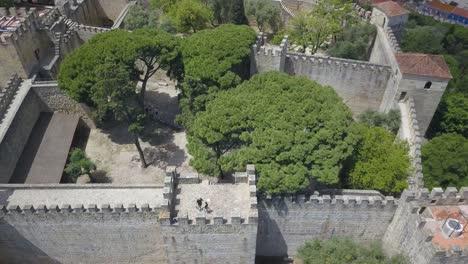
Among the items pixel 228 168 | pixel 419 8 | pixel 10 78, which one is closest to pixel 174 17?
pixel 10 78

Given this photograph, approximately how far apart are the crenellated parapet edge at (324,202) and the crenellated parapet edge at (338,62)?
567 inches

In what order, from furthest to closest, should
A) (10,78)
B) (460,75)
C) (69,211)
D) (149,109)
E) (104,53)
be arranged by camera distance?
(460,75) < (149,109) < (10,78) < (104,53) < (69,211)

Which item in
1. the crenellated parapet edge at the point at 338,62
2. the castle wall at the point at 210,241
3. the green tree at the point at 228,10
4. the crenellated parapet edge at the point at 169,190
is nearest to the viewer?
the castle wall at the point at 210,241

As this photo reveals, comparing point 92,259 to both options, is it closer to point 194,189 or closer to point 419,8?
point 194,189

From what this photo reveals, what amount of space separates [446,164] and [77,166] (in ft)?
85.7

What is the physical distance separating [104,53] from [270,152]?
15.7 m

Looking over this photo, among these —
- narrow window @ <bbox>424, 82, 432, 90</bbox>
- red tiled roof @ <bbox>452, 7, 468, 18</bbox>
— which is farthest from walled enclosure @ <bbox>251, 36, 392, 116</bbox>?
red tiled roof @ <bbox>452, 7, 468, 18</bbox>

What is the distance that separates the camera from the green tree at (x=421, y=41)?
41.2 metres

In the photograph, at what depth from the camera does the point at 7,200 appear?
21.9 m

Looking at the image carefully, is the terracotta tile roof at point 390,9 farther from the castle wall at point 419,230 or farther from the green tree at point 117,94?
the green tree at point 117,94

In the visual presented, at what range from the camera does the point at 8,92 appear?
95.0 ft

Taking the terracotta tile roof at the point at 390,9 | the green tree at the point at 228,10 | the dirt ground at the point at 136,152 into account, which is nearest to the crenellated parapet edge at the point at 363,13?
the terracotta tile roof at the point at 390,9

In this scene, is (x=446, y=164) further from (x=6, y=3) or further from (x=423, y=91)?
(x=6, y=3)

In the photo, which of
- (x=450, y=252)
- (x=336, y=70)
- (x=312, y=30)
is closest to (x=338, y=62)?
(x=336, y=70)
